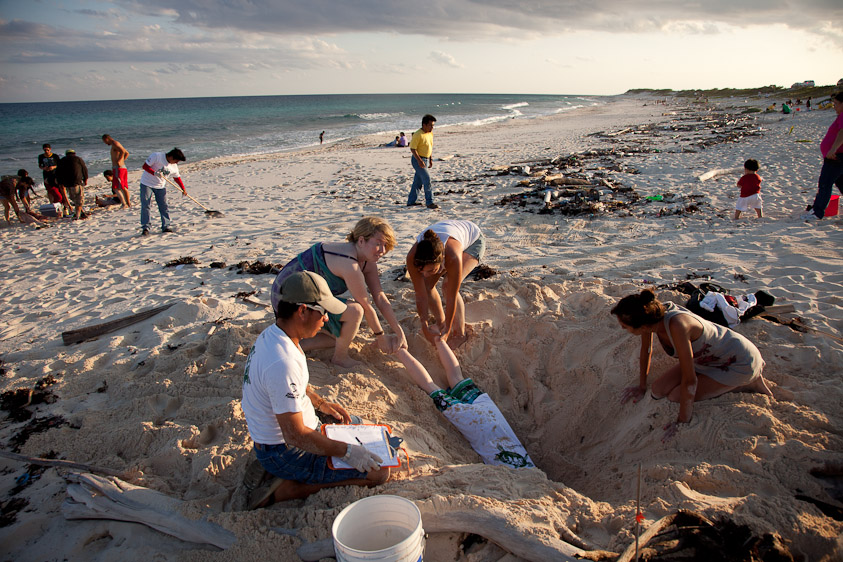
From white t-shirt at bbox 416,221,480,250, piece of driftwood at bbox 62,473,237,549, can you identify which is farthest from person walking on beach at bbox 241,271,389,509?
white t-shirt at bbox 416,221,480,250

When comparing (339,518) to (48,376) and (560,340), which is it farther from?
(48,376)

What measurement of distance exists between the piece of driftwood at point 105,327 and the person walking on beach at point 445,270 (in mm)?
2972

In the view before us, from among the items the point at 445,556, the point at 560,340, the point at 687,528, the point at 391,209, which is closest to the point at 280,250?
the point at 391,209

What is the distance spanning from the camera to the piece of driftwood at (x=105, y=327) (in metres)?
4.33

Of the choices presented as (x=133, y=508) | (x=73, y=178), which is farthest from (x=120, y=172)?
(x=133, y=508)

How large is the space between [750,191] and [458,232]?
542 centimetres

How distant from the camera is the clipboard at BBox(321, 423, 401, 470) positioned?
226cm

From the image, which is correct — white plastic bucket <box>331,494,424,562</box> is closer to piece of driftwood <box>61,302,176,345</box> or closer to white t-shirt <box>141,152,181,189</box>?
piece of driftwood <box>61,302,176,345</box>

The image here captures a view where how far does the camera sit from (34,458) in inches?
104

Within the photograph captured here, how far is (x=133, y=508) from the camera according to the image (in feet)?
7.41

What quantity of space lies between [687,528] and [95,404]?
12.9ft

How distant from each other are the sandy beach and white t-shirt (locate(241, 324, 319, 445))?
1.66 feet

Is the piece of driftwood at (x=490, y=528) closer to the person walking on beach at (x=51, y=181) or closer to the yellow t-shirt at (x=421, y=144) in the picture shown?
the yellow t-shirt at (x=421, y=144)

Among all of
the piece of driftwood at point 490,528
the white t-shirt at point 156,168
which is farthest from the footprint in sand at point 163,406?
the white t-shirt at point 156,168
